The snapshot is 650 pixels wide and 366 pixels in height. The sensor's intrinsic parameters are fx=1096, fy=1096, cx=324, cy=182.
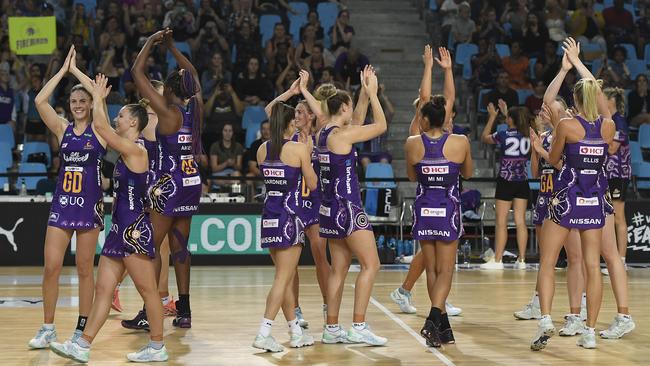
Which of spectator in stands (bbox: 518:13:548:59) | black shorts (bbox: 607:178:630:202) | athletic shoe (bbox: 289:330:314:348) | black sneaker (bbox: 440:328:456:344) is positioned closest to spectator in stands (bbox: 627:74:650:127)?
spectator in stands (bbox: 518:13:548:59)

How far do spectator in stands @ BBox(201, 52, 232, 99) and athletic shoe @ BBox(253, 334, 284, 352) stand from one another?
9681 millimetres

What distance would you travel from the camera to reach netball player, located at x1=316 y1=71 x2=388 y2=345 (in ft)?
28.9

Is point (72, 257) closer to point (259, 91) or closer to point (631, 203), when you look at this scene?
point (259, 91)

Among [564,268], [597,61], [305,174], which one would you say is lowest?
[564,268]

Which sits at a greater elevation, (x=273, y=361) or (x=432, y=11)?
(x=432, y=11)

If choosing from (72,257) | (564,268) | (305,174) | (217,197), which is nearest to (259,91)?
(217,197)

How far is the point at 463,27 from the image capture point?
2025 centimetres

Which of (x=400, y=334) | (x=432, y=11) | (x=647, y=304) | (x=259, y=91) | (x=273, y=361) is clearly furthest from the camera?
(x=432, y=11)

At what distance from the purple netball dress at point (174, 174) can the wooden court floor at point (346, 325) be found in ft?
3.66

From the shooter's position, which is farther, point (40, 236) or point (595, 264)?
point (40, 236)

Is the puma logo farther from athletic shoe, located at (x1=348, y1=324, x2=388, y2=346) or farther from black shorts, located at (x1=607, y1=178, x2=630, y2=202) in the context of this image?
black shorts, located at (x1=607, y1=178, x2=630, y2=202)

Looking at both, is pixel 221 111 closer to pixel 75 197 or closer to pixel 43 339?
pixel 75 197

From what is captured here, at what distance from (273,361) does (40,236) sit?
795 cm

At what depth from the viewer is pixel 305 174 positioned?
8.53m
